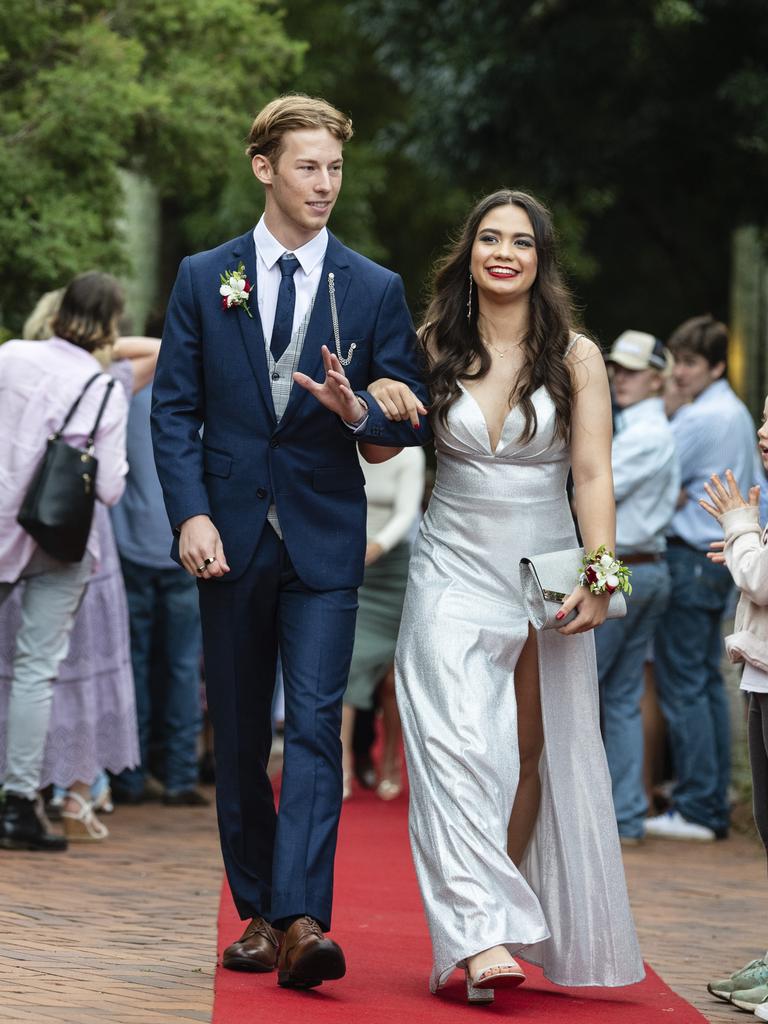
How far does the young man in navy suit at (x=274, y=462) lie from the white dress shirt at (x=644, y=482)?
12.1 feet

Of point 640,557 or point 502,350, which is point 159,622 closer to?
point 640,557

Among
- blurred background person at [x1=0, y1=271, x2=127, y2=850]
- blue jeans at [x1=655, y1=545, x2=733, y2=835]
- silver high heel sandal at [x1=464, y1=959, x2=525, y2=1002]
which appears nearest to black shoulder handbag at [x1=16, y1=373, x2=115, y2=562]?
blurred background person at [x1=0, y1=271, x2=127, y2=850]

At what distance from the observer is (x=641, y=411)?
9.02 m

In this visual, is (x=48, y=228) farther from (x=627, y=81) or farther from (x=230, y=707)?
(x=627, y=81)

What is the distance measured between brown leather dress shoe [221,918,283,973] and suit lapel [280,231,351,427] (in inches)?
56.7

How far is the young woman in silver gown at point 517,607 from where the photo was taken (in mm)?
5168

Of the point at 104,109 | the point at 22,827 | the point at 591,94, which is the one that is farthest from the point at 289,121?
the point at 591,94

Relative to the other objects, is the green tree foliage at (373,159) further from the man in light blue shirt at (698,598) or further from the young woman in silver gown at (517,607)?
the young woman in silver gown at (517,607)

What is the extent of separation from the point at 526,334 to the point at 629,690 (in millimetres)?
3932

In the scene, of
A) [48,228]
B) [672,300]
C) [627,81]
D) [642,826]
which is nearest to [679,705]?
[642,826]

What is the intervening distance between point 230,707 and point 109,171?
15.8ft

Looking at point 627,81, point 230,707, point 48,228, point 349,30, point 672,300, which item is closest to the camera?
point 230,707

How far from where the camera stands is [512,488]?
210 inches

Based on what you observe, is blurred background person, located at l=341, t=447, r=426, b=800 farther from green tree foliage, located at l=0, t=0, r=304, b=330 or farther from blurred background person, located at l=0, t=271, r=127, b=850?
blurred background person, located at l=0, t=271, r=127, b=850
